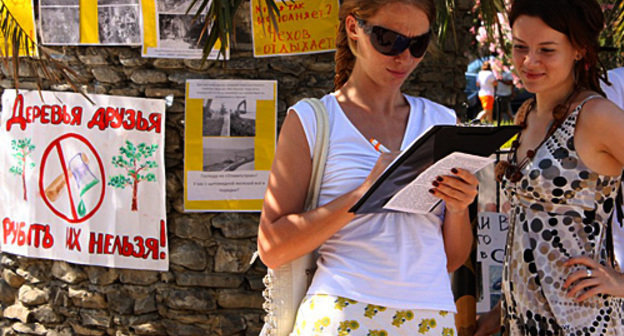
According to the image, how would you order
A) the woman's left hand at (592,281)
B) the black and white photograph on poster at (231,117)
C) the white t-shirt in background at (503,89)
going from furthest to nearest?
the white t-shirt in background at (503,89)
the black and white photograph on poster at (231,117)
the woman's left hand at (592,281)

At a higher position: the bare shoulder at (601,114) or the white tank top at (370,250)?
the bare shoulder at (601,114)

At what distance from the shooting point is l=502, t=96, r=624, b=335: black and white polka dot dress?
216cm

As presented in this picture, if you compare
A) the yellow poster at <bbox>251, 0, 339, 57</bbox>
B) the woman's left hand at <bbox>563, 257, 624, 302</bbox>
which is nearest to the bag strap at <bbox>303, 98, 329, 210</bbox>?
the woman's left hand at <bbox>563, 257, 624, 302</bbox>

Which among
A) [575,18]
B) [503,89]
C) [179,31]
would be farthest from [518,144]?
[503,89]

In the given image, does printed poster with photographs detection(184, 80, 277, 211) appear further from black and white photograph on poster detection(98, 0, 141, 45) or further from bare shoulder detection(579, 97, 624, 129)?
bare shoulder detection(579, 97, 624, 129)

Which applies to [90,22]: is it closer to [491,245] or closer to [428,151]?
[491,245]

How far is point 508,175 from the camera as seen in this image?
233 cm

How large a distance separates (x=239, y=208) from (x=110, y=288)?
112 centimetres

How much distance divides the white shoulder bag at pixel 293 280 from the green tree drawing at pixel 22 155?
12.9 ft

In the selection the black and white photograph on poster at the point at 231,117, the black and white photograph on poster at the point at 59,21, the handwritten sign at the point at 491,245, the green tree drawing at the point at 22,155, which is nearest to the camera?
the handwritten sign at the point at 491,245

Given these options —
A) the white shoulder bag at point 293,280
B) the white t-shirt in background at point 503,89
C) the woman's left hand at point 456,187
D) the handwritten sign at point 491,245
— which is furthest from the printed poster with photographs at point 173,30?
the white t-shirt in background at point 503,89

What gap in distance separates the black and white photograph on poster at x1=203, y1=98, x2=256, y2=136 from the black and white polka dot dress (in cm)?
310

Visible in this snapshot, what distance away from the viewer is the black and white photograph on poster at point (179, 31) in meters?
5.14

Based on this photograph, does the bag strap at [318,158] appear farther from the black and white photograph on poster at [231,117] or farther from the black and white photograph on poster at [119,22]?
the black and white photograph on poster at [119,22]
